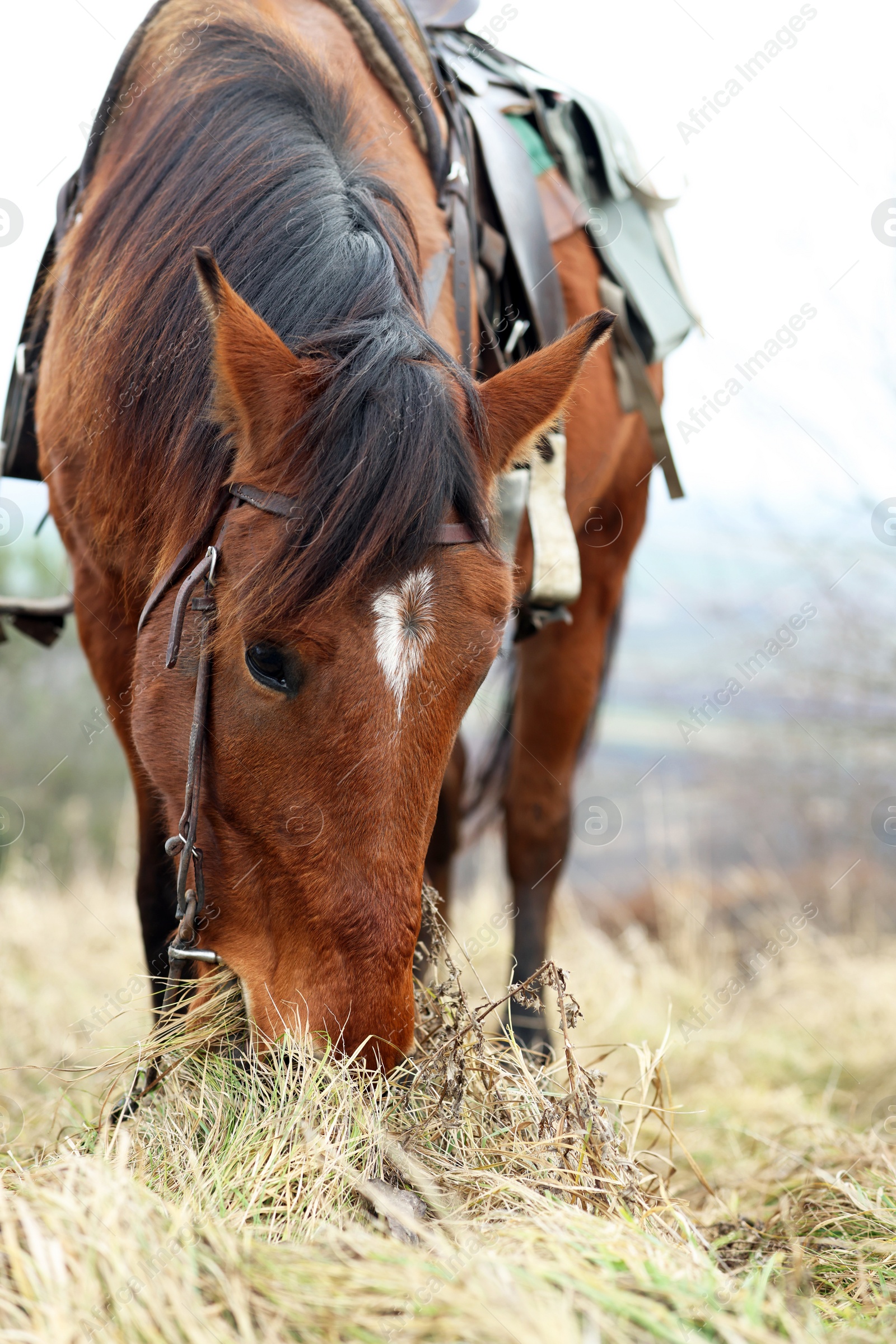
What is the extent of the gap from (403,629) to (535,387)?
0.56 metres

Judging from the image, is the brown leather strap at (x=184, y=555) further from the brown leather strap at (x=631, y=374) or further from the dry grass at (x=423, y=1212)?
the brown leather strap at (x=631, y=374)

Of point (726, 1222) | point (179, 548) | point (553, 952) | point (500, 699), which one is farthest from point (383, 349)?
point (553, 952)

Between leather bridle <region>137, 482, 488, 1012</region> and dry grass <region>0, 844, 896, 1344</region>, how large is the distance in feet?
0.49

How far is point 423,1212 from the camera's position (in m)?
1.56

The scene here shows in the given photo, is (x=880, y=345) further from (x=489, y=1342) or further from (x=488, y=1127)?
(x=489, y=1342)

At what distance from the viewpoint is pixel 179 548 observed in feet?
6.14

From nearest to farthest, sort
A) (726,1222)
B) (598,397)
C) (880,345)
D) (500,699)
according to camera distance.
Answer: (726,1222) → (598,397) → (500,699) → (880,345)

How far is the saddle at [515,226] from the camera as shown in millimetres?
2549

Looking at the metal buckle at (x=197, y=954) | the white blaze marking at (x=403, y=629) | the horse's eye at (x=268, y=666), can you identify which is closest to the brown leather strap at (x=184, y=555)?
the horse's eye at (x=268, y=666)

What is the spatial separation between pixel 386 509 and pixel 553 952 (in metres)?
3.92

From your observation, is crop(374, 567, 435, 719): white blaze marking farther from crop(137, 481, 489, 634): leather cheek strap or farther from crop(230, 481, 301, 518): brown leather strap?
crop(230, 481, 301, 518): brown leather strap

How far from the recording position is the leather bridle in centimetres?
176

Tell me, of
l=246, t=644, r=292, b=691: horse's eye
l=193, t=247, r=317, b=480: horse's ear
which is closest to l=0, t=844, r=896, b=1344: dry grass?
l=246, t=644, r=292, b=691: horse's eye

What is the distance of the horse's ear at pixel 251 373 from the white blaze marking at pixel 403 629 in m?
Result: 0.30
